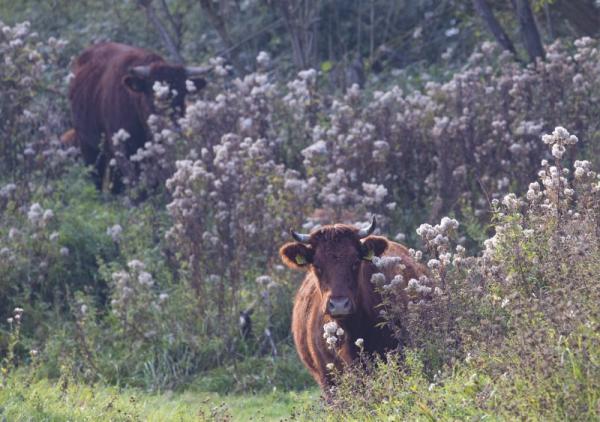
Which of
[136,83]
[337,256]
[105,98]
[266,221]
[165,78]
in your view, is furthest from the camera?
[105,98]

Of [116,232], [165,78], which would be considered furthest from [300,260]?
[165,78]

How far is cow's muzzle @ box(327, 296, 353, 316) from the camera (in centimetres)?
791

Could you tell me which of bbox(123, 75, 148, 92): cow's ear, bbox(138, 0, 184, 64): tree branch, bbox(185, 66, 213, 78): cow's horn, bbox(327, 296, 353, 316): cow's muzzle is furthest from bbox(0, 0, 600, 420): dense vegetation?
bbox(138, 0, 184, 64): tree branch

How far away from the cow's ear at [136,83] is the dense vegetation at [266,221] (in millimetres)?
963

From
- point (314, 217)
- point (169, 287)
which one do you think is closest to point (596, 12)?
point (314, 217)

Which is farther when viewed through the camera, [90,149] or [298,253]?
[90,149]

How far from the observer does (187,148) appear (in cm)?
1323

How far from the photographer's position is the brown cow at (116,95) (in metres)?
15.6

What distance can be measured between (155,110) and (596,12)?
17.4 ft

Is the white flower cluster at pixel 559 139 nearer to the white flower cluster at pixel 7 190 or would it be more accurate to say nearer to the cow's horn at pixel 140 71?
the white flower cluster at pixel 7 190

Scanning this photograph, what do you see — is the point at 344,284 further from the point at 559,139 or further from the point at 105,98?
the point at 105,98

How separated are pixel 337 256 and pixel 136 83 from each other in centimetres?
779

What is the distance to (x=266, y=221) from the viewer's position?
1152 cm

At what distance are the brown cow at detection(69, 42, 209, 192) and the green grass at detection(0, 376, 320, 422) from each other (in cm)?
549
